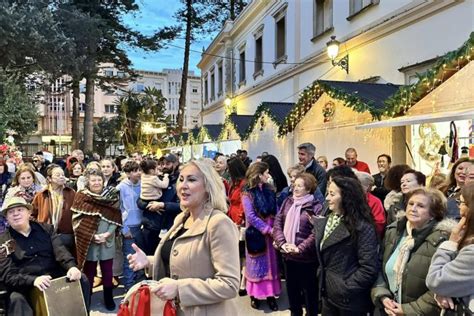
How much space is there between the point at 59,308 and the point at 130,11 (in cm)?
2169

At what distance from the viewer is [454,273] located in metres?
2.18

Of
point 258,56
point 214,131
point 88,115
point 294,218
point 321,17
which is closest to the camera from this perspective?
point 294,218

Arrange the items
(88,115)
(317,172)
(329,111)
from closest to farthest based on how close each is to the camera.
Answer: (317,172), (329,111), (88,115)

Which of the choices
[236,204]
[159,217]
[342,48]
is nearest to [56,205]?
[159,217]

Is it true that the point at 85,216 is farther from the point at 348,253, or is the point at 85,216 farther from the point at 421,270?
the point at 421,270

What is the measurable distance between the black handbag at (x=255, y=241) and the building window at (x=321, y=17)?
9.94 meters

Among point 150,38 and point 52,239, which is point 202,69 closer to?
point 150,38

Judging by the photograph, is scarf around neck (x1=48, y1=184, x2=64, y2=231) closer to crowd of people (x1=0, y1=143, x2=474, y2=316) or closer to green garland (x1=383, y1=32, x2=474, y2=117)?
crowd of people (x1=0, y1=143, x2=474, y2=316)

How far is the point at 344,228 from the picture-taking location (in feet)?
10.1

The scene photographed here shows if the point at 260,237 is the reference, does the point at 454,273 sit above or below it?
above

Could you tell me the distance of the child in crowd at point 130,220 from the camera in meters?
5.38

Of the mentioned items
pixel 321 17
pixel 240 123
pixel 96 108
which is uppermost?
pixel 96 108

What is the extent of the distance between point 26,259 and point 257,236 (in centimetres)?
237

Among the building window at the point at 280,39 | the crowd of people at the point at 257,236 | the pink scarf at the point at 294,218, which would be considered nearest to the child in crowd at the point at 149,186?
the crowd of people at the point at 257,236
